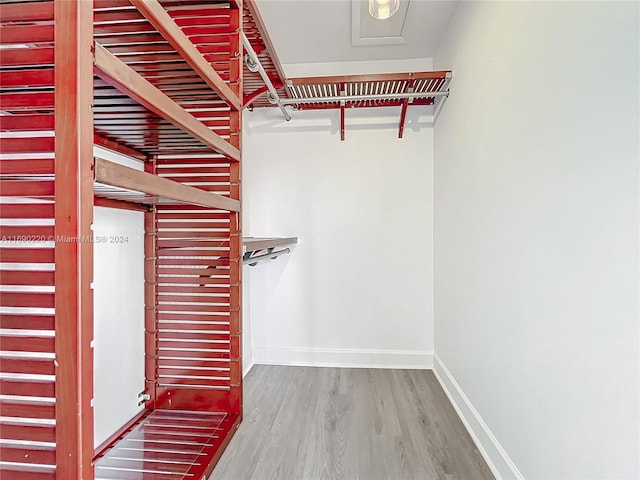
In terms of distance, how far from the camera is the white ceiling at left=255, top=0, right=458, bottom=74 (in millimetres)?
2111

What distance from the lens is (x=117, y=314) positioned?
147cm

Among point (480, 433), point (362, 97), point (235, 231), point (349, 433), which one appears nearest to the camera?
point (235, 231)

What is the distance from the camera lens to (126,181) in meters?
0.55

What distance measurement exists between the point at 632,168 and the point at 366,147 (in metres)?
2.08

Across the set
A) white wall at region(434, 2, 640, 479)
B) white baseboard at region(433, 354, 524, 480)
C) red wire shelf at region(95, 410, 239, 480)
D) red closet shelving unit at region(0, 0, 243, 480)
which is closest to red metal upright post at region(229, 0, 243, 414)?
red closet shelving unit at region(0, 0, 243, 480)

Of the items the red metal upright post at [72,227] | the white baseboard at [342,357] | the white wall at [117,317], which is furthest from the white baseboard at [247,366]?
the red metal upright post at [72,227]

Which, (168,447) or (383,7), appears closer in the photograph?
(168,447)

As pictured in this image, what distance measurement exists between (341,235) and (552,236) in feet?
5.88

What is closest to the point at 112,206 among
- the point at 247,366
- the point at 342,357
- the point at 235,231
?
the point at 235,231

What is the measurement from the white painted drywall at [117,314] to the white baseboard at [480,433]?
160 centimetres

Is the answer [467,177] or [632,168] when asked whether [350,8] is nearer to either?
[467,177]

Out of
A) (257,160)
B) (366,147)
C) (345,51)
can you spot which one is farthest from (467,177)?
(257,160)

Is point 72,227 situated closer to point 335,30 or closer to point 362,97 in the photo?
point 362,97

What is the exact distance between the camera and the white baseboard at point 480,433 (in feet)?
4.70
